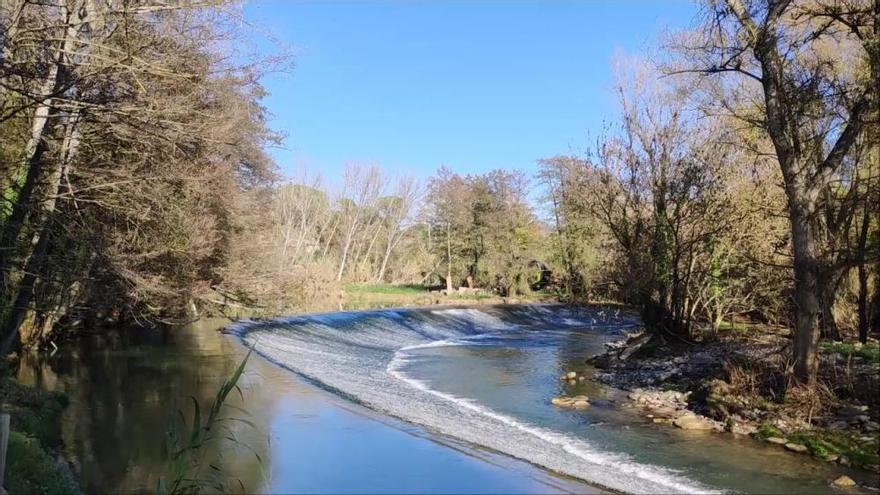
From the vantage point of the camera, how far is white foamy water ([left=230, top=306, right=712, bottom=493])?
25.1 ft

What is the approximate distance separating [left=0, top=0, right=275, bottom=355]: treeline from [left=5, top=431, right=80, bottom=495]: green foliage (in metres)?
1.38

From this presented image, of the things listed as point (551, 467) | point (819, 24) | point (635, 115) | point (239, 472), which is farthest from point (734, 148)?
point (239, 472)

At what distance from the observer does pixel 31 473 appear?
550 centimetres

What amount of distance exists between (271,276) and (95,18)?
533 inches

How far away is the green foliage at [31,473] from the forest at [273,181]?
1.36 metres

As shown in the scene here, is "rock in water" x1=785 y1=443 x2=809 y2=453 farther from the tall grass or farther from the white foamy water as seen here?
the tall grass

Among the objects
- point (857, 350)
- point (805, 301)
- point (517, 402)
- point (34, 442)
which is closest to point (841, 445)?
point (805, 301)

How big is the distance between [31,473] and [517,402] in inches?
306

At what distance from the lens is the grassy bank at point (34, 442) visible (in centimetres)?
536

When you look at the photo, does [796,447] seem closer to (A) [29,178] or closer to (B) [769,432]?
(B) [769,432]

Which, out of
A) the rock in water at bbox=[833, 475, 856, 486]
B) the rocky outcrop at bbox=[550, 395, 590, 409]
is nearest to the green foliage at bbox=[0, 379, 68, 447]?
the rocky outcrop at bbox=[550, 395, 590, 409]

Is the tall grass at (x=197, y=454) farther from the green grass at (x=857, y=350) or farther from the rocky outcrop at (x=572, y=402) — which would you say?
the green grass at (x=857, y=350)

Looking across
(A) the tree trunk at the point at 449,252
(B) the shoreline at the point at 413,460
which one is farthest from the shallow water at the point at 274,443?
(A) the tree trunk at the point at 449,252

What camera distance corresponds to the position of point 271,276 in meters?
20.2
